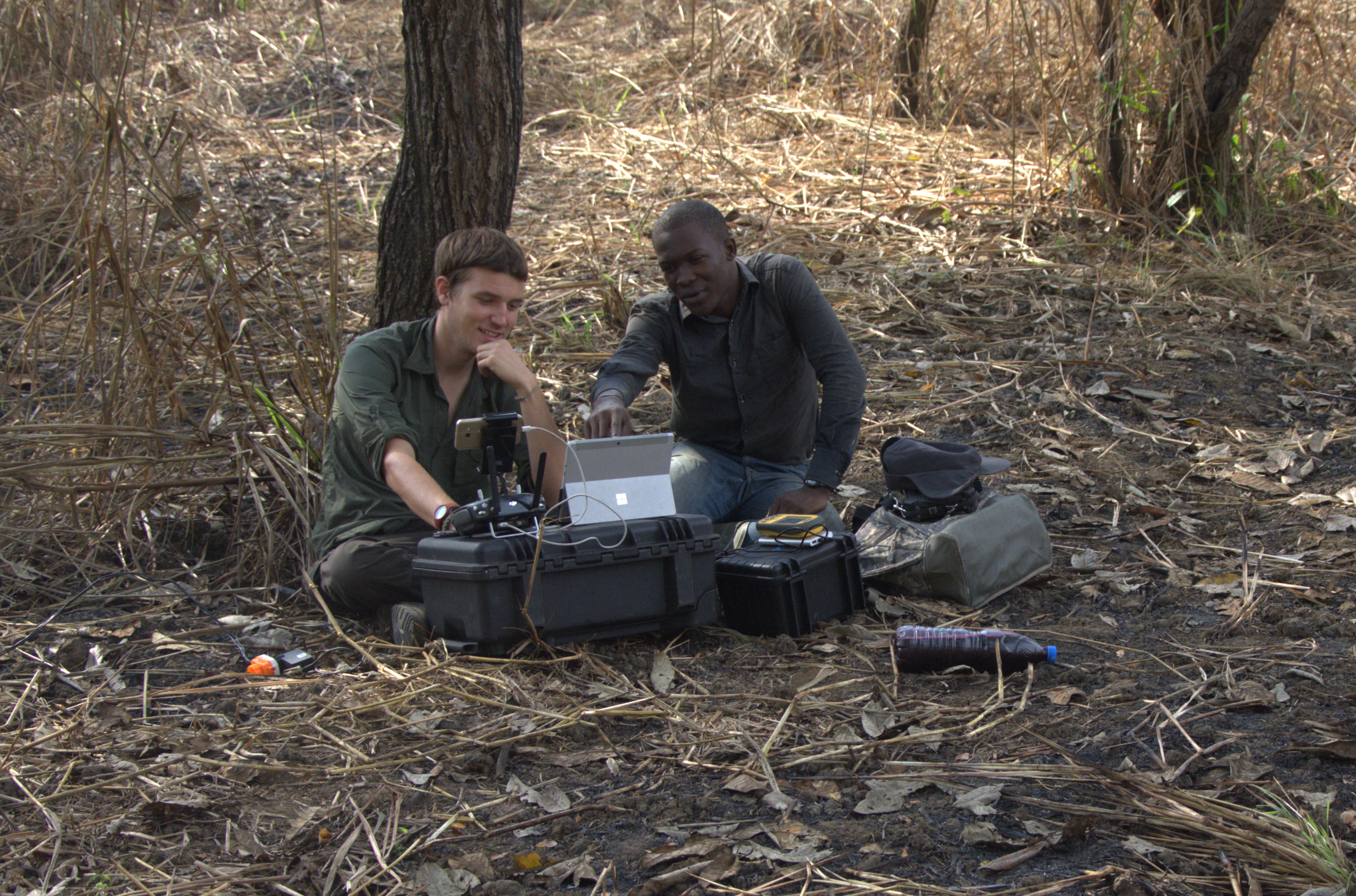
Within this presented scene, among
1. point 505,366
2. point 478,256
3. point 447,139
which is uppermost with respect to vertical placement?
point 447,139

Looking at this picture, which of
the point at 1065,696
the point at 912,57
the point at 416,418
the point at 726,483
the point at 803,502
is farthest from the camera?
the point at 912,57

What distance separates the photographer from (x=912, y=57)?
9227mm

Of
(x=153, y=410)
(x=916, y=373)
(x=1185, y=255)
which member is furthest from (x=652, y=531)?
(x=1185, y=255)

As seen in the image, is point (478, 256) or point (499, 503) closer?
point (499, 503)

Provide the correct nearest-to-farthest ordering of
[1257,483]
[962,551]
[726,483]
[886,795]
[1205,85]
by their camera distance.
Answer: [886,795], [962,551], [726,483], [1257,483], [1205,85]

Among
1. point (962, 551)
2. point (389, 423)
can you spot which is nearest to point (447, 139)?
point (389, 423)

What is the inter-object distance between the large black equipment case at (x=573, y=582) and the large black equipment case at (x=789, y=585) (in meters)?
0.12

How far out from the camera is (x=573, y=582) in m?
3.17

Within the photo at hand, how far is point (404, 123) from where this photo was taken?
14.4 ft

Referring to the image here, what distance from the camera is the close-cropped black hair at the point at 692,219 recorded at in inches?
151

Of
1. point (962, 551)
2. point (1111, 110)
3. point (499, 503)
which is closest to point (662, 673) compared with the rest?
point (499, 503)

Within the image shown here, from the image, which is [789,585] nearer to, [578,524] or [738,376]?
[578,524]

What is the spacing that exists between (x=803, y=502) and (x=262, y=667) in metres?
1.76

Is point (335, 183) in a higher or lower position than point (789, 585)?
higher
